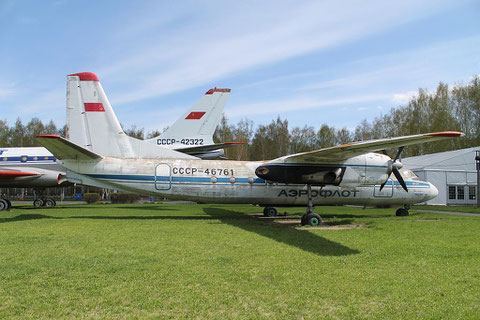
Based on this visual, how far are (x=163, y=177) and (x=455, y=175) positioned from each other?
33.1 m

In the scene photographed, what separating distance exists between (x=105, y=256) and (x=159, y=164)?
316 inches

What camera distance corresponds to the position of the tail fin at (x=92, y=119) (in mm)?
15711

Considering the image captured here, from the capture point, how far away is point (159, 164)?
51.8 ft

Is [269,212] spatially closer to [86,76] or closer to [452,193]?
[86,76]

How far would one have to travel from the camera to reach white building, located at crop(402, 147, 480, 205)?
1405 inches

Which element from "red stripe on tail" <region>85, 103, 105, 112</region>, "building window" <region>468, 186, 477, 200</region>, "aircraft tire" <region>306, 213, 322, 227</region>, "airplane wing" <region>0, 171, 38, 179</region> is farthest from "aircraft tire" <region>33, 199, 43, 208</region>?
"building window" <region>468, 186, 477, 200</region>

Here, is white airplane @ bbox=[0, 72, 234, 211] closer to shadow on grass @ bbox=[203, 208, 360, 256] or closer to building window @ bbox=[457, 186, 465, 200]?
shadow on grass @ bbox=[203, 208, 360, 256]

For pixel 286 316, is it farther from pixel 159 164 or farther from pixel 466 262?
pixel 159 164

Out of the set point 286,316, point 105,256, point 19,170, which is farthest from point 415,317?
point 19,170

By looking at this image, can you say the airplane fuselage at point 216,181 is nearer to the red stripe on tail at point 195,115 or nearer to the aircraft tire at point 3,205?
the red stripe on tail at point 195,115

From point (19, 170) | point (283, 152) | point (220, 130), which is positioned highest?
point (220, 130)

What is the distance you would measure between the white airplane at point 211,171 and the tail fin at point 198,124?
7.32m

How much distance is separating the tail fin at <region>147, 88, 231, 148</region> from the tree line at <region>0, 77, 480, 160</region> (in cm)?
3136

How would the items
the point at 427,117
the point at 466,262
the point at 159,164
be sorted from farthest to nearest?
the point at 427,117 → the point at 159,164 → the point at 466,262
